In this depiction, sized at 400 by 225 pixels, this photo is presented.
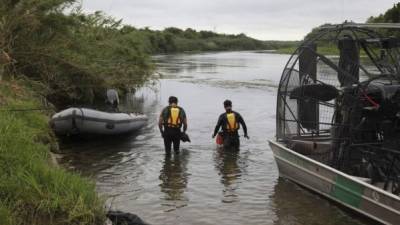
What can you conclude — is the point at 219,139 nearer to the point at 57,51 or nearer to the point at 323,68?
the point at 323,68

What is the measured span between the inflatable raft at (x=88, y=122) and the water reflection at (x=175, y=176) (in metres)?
2.26

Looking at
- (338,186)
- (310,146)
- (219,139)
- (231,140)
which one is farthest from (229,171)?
(338,186)

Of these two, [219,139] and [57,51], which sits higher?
[57,51]

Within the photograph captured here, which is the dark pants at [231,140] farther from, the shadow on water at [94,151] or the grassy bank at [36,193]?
the grassy bank at [36,193]

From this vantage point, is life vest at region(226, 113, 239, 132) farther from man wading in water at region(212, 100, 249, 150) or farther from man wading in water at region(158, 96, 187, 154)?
man wading in water at region(158, 96, 187, 154)

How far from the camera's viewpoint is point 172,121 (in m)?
12.5

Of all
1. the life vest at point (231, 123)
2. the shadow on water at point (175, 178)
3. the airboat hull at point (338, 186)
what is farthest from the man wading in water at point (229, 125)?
the airboat hull at point (338, 186)

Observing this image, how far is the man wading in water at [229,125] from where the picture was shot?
12820 millimetres

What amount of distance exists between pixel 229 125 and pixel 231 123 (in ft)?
0.22

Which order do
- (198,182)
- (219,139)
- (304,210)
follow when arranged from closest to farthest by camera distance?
(304,210) < (198,182) < (219,139)

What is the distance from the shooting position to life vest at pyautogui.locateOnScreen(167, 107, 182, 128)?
489 inches

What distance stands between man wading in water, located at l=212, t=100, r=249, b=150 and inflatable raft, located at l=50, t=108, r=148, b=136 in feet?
10.4

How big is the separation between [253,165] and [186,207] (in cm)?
358

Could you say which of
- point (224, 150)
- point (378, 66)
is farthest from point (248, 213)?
point (224, 150)
